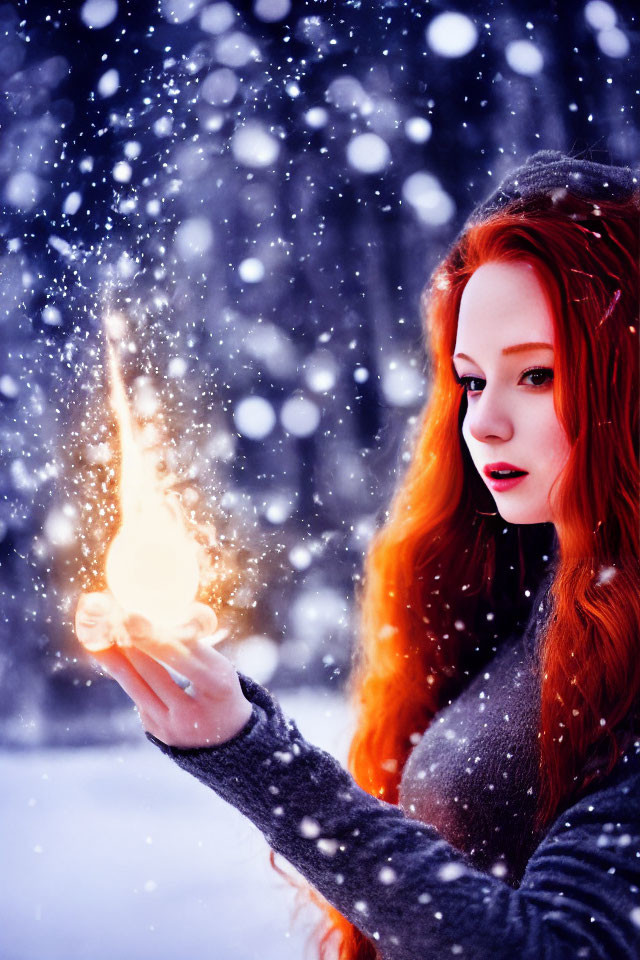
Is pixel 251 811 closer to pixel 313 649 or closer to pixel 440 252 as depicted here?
pixel 313 649

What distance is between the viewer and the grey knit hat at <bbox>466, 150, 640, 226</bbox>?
0.65 metres

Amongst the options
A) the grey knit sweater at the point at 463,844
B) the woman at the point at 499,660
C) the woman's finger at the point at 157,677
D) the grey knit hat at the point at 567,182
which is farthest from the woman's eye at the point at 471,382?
the woman's finger at the point at 157,677

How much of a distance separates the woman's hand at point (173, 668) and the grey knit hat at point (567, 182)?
0.42 m

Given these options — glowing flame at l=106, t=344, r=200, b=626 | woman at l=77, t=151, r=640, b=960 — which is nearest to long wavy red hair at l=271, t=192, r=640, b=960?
woman at l=77, t=151, r=640, b=960

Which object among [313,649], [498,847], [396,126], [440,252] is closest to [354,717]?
[313,649]

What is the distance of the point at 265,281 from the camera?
806 millimetres

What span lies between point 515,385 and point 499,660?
25 centimetres

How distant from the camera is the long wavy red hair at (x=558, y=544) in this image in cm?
60

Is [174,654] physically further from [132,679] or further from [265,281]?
[265,281]

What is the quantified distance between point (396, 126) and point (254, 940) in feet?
2.63

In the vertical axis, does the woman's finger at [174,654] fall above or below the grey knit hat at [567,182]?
below

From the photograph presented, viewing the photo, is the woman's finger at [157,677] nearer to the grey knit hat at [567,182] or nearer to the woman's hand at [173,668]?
the woman's hand at [173,668]

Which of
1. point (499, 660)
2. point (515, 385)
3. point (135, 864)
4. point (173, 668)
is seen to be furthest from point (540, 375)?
point (135, 864)

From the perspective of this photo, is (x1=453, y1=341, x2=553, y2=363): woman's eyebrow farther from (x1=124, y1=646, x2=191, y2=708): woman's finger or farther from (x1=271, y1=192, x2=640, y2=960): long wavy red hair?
(x1=124, y1=646, x2=191, y2=708): woman's finger
